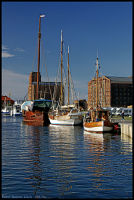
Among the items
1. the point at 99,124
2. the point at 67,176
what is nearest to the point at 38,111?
the point at 99,124

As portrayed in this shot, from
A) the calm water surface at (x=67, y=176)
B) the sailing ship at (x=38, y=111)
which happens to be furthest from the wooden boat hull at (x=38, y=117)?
the calm water surface at (x=67, y=176)

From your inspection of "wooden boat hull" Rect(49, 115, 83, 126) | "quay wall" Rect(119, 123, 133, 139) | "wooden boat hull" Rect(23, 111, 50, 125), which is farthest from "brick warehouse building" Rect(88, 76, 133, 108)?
"quay wall" Rect(119, 123, 133, 139)

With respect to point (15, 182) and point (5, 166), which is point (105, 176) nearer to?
point (15, 182)

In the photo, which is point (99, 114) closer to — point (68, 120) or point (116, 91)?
point (68, 120)

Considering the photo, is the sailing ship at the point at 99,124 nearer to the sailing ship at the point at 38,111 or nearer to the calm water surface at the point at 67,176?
the calm water surface at the point at 67,176

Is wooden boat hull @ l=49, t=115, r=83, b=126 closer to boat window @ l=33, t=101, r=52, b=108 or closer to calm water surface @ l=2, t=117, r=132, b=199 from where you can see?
boat window @ l=33, t=101, r=52, b=108

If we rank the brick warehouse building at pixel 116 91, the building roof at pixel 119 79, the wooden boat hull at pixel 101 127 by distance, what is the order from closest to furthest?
the wooden boat hull at pixel 101 127, the brick warehouse building at pixel 116 91, the building roof at pixel 119 79

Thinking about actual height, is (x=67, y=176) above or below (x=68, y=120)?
below

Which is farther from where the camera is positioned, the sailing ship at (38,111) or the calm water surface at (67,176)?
the sailing ship at (38,111)

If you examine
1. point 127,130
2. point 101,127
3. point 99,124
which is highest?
point 99,124

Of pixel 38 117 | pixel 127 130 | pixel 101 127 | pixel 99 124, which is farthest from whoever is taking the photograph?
pixel 38 117

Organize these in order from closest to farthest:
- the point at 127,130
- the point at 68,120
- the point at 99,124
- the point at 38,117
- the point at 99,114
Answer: the point at 127,130 → the point at 99,124 → the point at 99,114 → the point at 68,120 → the point at 38,117

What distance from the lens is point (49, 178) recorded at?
13.8m

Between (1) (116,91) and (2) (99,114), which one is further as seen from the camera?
(1) (116,91)
